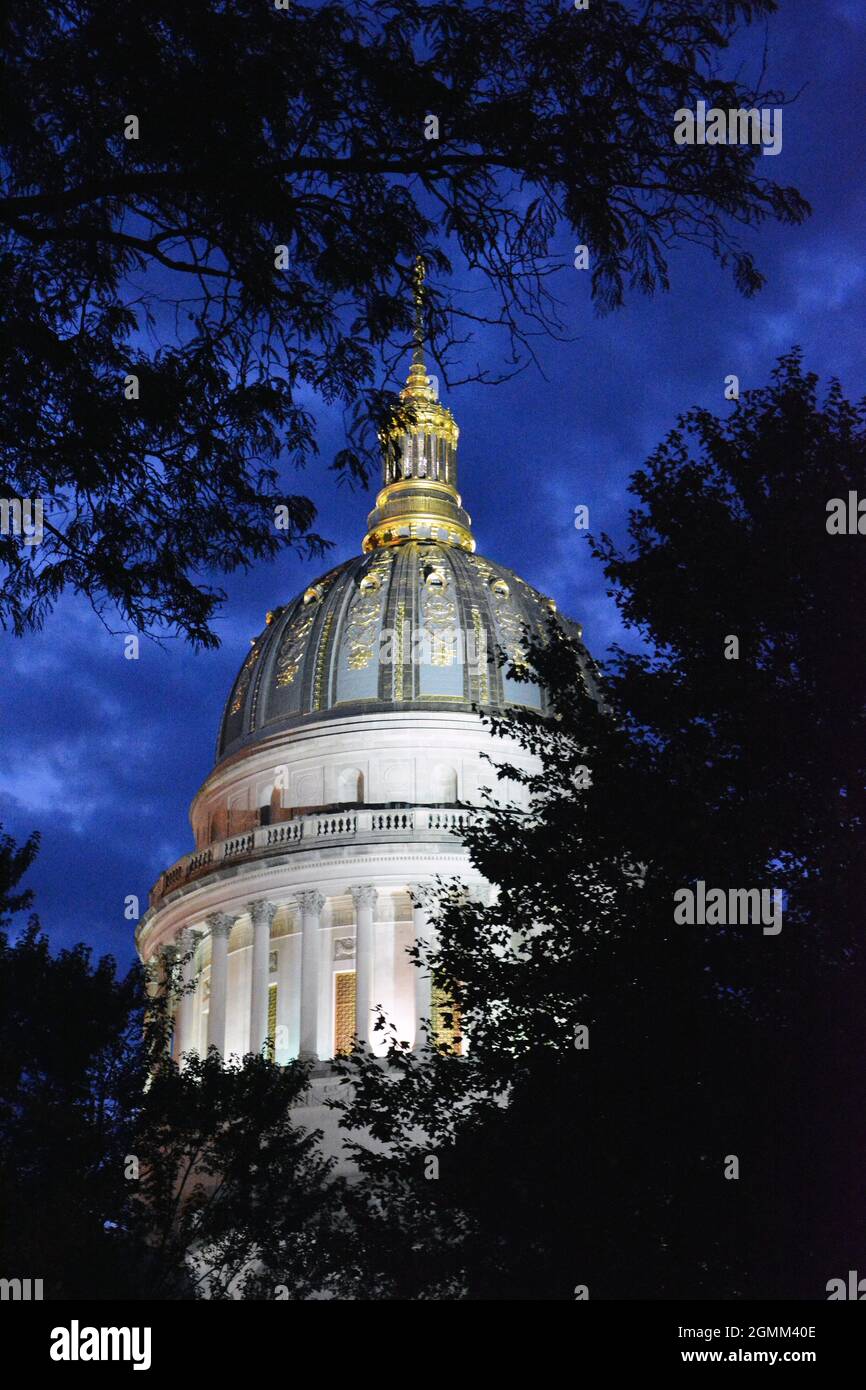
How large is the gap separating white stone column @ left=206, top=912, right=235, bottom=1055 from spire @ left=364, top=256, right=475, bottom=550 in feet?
77.6

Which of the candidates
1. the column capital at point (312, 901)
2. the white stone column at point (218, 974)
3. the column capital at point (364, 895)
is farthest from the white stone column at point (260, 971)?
the column capital at point (364, 895)

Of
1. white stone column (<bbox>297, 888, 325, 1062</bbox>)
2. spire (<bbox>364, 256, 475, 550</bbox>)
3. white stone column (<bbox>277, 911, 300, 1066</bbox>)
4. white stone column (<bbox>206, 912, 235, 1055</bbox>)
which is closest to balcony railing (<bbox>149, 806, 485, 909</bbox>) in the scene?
white stone column (<bbox>206, 912, 235, 1055</bbox>)

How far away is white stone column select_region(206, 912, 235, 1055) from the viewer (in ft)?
239

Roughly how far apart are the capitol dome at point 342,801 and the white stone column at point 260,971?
0.30ft

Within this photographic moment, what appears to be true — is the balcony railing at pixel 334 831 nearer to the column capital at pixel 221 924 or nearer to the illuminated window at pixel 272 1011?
the column capital at pixel 221 924

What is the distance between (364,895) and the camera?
71.5 metres

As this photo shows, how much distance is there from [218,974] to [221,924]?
2.15 meters

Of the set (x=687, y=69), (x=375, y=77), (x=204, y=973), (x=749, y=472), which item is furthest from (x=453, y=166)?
(x=204, y=973)

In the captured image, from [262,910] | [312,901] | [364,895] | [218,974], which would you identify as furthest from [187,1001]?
[364,895]

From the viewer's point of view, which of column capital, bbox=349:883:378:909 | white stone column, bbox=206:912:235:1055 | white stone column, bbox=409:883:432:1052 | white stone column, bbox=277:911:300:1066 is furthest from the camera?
white stone column, bbox=206:912:235:1055

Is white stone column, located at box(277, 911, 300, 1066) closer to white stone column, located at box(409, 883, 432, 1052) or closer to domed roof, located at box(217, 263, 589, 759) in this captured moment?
white stone column, located at box(409, 883, 432, 1052)

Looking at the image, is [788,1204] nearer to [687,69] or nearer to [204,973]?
[687,69]

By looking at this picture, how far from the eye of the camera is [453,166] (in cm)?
1409
